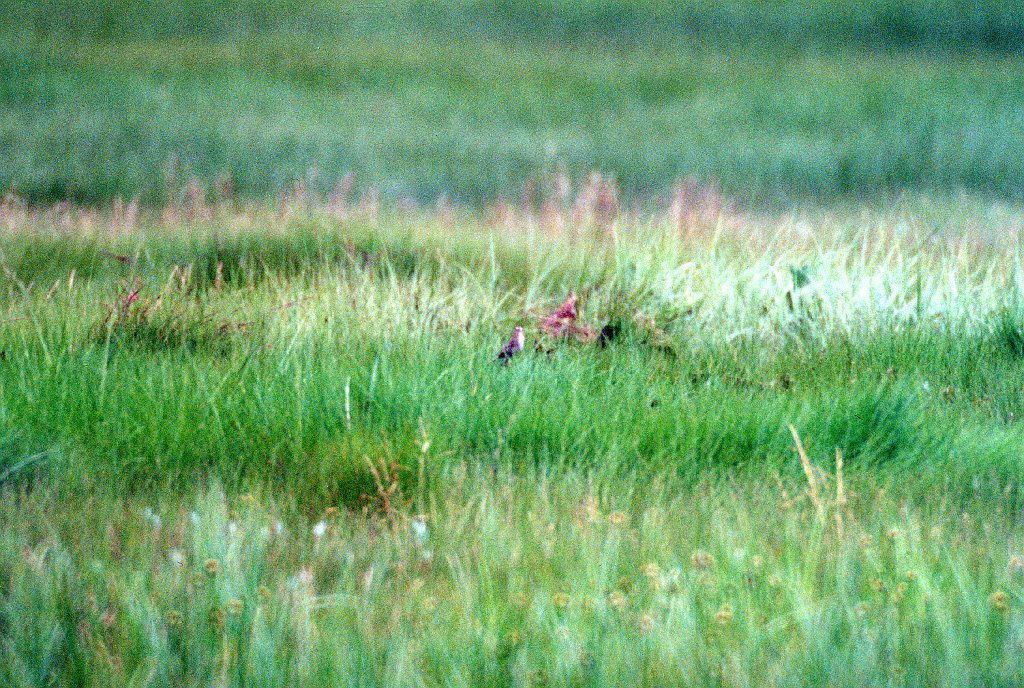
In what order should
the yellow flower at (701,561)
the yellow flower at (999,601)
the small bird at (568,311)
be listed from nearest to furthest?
the yellow flower at (999,601), the yellow flower at (701,561), the small bird at (568,311)

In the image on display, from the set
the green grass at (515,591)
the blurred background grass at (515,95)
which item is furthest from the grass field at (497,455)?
the blurred background grass at (515,95)

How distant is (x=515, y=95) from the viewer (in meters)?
11.7

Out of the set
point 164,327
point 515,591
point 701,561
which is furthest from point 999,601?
point 164,327

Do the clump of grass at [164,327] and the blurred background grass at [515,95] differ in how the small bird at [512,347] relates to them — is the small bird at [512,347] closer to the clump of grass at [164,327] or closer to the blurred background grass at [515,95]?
the clump of grass at [164,327]

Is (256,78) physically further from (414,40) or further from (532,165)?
(532,165)

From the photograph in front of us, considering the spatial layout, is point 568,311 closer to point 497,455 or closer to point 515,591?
point 497,455

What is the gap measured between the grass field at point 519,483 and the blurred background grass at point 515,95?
493 centimetres

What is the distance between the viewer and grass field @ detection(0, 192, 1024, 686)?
61.0 inches

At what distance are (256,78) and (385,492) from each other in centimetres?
1001

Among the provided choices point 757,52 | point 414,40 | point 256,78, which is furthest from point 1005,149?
point 256,78

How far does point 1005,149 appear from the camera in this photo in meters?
10.8

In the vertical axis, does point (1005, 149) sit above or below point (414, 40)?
below

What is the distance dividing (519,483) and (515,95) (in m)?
10.0

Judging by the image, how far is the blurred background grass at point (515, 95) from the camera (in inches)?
358
